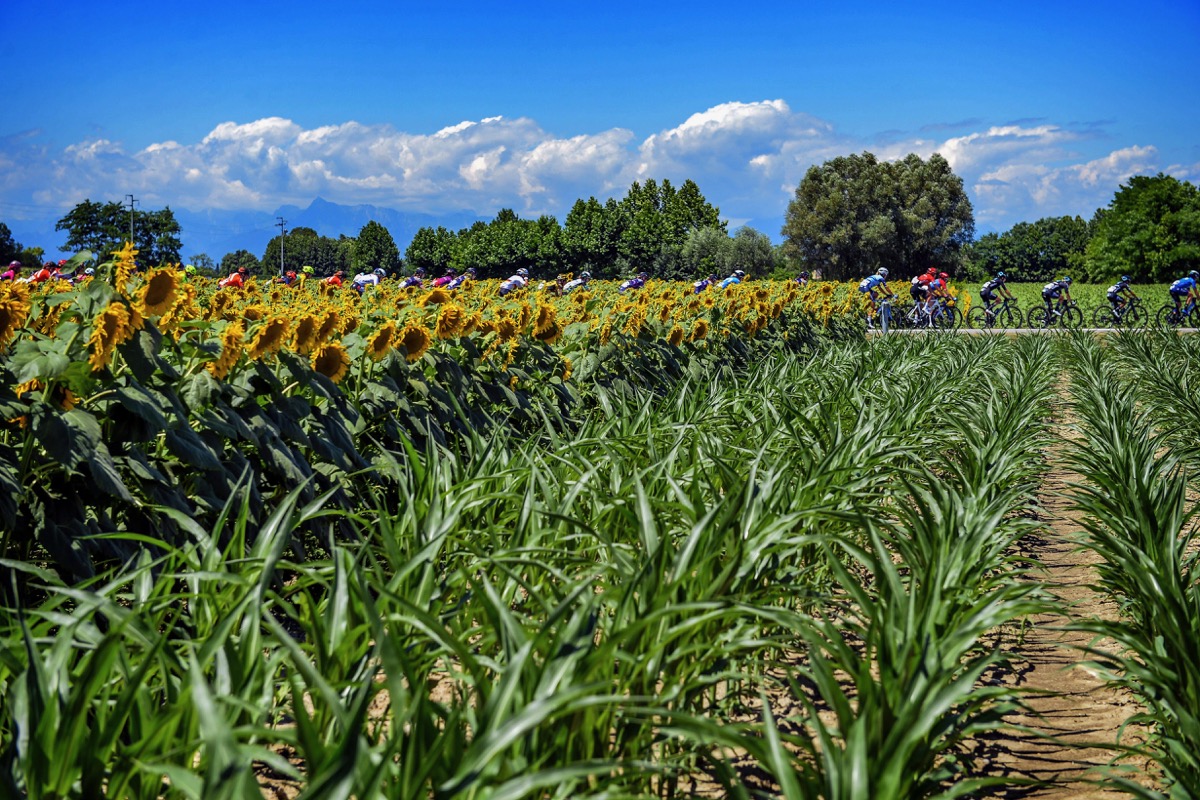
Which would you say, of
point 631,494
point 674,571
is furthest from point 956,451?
point 674,571

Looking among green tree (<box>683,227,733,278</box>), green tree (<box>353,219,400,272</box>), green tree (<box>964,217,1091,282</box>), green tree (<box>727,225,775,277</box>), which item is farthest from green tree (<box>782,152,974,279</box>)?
green tree (<box>353,219,400,272</box>)

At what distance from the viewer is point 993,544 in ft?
10.8

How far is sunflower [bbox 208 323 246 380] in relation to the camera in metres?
3.36

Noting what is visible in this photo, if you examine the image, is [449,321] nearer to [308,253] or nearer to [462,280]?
[462,280]

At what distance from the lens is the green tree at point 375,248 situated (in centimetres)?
9619

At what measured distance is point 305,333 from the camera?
12.6 ft

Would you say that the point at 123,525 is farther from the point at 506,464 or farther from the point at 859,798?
the point at 859,798

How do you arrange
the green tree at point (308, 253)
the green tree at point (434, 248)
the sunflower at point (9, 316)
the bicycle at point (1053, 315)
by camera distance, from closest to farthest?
1. the sunflower at point (9, 316)
2. the bicycle at point (1053, 315)
3. the green tree at point (434, 248)
4. the green tree at point (308, 253)

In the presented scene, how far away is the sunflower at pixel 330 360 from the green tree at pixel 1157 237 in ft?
196

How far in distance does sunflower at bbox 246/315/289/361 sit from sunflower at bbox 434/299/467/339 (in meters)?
1.26

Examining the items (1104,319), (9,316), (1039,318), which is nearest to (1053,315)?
(1039,318)

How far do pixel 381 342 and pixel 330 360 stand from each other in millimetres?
396

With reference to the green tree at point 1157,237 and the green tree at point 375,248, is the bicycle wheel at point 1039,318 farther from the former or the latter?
the green tree at point 375,248

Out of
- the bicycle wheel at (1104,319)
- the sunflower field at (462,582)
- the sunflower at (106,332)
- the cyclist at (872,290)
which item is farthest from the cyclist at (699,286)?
the bicycle wheel at (1104,319)
